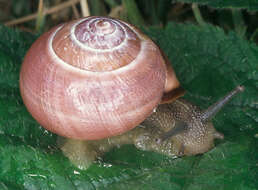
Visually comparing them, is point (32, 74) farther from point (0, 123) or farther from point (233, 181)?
point (233, 181)

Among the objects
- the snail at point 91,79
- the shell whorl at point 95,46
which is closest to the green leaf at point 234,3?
the snail at point 91,79

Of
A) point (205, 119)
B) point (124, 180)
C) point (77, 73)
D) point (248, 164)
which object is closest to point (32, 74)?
point (77, 73)

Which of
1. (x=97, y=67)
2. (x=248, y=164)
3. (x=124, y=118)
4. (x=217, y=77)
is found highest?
(x=97, y=67)

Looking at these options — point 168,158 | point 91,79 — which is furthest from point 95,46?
point 168,158

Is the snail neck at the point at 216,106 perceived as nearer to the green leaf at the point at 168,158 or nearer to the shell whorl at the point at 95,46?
the green leaf at the point at 168,158

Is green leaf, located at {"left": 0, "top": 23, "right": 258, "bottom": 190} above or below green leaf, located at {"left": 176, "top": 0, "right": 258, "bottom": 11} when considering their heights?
below

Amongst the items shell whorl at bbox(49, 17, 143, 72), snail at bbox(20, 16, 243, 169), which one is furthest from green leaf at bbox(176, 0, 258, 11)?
shell whorl at bbox(49, 17, 143, 72)

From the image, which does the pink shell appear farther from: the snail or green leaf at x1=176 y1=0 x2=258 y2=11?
green leaf at x1=176 y1=0 x2=258 y2=11
